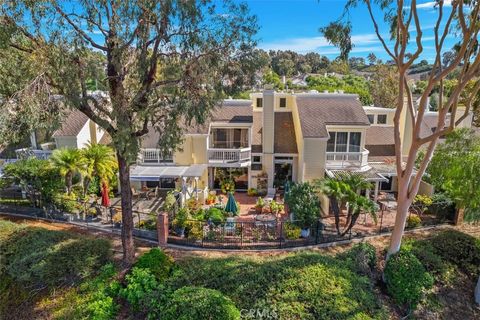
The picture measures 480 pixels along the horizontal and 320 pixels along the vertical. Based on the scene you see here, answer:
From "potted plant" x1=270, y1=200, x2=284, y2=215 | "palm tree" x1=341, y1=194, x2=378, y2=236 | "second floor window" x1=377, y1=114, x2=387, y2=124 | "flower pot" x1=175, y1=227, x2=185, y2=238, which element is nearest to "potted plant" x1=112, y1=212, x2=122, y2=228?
"flower pot" x1=175, y1=227, x2=185, y2=238

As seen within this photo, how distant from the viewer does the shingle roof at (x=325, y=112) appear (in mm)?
24781

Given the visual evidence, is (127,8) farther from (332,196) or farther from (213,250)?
(332,196)

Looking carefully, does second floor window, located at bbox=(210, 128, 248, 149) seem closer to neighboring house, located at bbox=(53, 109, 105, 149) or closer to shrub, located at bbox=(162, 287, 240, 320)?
neighboring house, located at bbox=(53, 109, 105, 149)

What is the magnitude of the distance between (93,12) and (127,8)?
5.99 feet

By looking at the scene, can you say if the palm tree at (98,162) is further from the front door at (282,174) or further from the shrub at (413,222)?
the shrub at (413,222)

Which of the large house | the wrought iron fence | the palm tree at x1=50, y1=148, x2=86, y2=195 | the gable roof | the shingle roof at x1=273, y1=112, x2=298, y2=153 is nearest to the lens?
the wrought iron fence

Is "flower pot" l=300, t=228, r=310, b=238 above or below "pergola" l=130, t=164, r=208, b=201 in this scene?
below

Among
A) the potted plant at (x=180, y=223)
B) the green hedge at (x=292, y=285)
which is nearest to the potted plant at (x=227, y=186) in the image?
the potted plant at (x=180, y=223)

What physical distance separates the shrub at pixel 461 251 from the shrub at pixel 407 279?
325cm

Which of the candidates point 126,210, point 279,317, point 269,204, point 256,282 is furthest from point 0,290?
point 269,204

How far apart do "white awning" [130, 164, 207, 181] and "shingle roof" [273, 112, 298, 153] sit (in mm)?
6789

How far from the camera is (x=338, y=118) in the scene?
84.1 ft

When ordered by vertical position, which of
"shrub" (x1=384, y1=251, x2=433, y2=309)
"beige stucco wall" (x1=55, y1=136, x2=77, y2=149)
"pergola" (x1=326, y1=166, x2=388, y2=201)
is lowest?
"shrub" (x1=384, y1=251, x2=433, y2=309)

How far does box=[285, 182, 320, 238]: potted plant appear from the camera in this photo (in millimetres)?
18156
